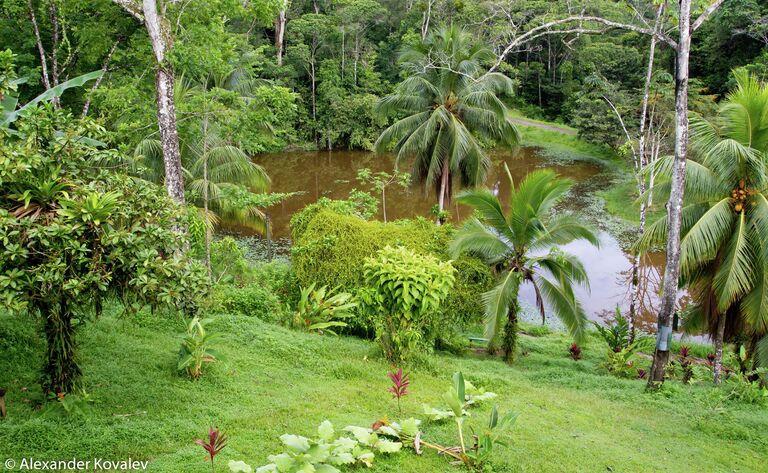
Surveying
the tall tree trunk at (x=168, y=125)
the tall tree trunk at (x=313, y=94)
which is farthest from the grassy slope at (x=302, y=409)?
the tall tree trunk at (x=313, y=94)

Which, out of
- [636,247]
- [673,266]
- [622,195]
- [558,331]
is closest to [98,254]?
[673,266]

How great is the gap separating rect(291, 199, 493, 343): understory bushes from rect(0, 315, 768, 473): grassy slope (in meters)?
1.85

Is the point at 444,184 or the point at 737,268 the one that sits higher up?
the point at 444,184

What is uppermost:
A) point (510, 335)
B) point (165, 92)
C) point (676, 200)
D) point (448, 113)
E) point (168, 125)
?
point (448, 113)

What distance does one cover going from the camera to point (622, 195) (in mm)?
25578

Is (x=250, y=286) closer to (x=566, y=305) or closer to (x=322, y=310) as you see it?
(x=322, y=310)

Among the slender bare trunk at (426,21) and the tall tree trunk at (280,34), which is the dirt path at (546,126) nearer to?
the slender bare trunk at (426,21)

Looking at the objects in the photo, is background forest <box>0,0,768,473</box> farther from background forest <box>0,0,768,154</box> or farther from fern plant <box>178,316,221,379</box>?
background forest <box>0,0,768,154</box>

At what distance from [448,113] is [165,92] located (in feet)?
27.5

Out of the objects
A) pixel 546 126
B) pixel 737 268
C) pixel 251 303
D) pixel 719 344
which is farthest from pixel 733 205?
pixel 546 126

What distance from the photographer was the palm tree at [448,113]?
15.3 meters

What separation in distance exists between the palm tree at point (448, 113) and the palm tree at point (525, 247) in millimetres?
5562

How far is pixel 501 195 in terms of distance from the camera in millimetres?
26328

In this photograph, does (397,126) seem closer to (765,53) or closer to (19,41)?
(19,41)
